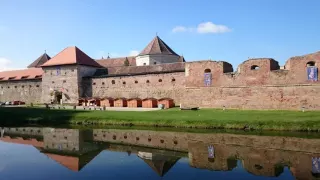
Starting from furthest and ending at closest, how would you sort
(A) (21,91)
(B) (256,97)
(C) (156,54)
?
(A) (21,91), (C) (156,54), (B) (256,97)

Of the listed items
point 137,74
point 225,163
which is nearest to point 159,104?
point 137,74

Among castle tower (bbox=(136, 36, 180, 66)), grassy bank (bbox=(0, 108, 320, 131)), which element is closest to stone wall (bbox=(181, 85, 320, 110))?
grassy bank (bbox=(0, 108, 320, 131))

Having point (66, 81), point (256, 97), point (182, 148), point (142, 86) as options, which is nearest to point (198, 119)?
point (182, 148)

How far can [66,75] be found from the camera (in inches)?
1432

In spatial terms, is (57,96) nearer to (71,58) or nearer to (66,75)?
(66,75)

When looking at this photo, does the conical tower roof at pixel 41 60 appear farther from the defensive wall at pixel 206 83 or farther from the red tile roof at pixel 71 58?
the red tile roof at pixel 71 58

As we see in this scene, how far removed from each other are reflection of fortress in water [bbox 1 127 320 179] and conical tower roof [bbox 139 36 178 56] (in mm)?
21925

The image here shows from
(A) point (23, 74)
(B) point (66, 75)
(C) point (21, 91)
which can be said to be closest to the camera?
(B) point (66, 75)

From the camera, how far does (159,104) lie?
29.0 m

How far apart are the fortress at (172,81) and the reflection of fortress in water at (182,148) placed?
946 cm

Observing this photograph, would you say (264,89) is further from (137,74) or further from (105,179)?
Result: (105,179)

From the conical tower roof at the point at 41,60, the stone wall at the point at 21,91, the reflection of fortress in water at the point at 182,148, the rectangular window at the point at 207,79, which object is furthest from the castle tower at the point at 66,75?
the reflection of fortress in water at the point at 182,148

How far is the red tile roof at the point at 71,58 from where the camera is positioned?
36.2 meters

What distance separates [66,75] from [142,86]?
981 cm
